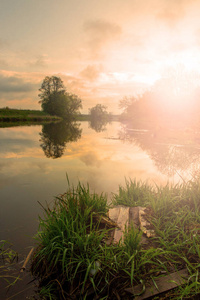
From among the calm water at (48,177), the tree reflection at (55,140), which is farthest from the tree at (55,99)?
the calm water at (48,177)

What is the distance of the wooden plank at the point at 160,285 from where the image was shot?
287cm

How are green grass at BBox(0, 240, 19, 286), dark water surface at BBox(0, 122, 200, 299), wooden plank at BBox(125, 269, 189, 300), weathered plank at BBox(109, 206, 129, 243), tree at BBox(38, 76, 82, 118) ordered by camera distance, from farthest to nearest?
tree at BBox(38, 76, 82, 118)
dark water surface at BBox(0, 122, 200, 299)
weathered plank at BBox(109, 206, 129, 243)
green grass at BBox(0, 240, 19, 286)
wooden plank at BBox(125, 269, 189, 300)

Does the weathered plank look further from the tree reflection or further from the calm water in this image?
the tree reflection

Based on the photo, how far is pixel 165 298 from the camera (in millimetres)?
2867

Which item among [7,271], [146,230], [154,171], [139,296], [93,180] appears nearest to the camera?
[139,296]

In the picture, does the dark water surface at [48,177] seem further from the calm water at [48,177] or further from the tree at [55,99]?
the tree at [55,99]

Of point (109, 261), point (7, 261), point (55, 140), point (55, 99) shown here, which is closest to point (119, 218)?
point (109, 261)

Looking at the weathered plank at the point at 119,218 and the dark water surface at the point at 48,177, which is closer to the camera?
the weathered plank at the point at 119,218

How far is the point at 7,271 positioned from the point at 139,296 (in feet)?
7.17

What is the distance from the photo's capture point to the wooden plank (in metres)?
2.87

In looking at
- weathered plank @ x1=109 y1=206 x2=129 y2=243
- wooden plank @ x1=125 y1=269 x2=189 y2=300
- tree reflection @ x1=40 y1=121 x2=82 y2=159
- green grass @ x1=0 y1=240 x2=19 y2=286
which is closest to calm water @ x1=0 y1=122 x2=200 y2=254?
green grass @ x1=0 y1=240 x2=19 y2=286

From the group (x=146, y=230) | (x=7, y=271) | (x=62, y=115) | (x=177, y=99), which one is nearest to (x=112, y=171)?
(x=146, y=230)

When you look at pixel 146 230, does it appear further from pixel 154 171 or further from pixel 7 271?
pixel 154 171

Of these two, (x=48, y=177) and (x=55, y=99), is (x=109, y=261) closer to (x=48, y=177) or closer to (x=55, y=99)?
(x=48, y=177)
